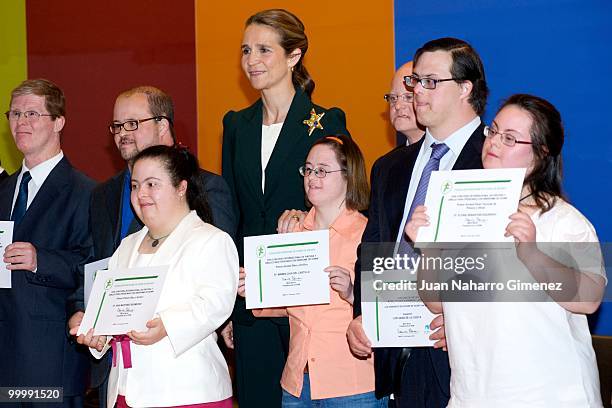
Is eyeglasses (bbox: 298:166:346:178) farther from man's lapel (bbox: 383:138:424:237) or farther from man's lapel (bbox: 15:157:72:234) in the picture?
man's lapel (bbox: 15:157:72:234)

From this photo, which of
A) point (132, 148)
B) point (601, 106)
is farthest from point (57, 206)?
point (601, 106)

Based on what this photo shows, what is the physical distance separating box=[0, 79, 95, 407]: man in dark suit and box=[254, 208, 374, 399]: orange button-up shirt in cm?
111

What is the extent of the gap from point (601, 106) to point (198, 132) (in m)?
2.77

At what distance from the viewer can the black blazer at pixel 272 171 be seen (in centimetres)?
393

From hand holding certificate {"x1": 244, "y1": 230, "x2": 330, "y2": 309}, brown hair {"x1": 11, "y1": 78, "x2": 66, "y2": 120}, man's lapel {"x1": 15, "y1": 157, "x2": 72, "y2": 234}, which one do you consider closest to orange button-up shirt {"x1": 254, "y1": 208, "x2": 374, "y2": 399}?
hand holding certificate {"x1": 244, "y1": 230, "x2": 330, "y2": 309}

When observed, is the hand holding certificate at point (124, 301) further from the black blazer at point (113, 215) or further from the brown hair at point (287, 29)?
the brown hair at point (287, 29)

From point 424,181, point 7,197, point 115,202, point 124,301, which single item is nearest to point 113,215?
point 115,202

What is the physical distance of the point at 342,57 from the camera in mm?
5312

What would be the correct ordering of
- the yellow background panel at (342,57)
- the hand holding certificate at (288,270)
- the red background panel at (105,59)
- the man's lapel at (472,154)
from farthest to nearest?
the red background panel at (105,59) → the yellow background panel at (342,57) → the hand holding certificate at (288,270) → the man's lapel at (472,154)

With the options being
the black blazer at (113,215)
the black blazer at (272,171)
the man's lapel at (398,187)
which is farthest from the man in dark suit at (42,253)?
the man's lapel at (398,187)

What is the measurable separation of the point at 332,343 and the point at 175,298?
2.22 feet

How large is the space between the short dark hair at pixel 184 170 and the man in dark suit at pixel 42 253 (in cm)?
83

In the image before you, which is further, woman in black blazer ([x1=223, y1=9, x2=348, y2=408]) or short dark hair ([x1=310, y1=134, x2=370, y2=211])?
woman in black blazer ([x1=223, y1=9, x2=348, y2=408])

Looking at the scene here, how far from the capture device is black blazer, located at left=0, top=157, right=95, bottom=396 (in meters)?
4.04
